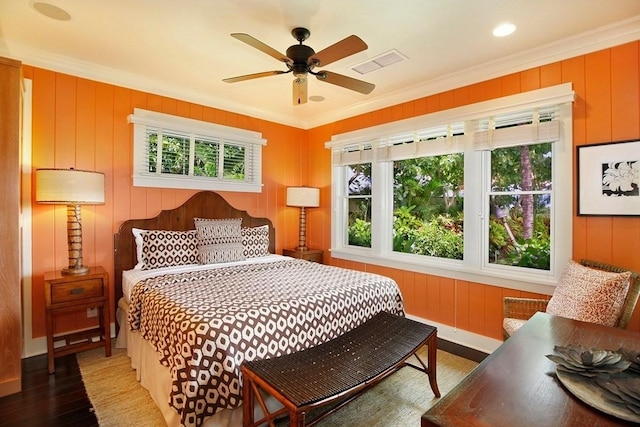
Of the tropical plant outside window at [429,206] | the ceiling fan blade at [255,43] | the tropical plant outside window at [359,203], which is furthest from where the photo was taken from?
the tropical plant outside window at [359,203]

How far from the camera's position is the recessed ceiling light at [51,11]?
2.16 m

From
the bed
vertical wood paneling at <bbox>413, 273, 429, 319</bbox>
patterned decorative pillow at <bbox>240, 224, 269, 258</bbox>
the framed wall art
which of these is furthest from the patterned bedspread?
the framed wall art

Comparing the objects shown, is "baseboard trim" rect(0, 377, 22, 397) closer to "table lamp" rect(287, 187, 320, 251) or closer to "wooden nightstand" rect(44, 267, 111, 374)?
"wooden nightstand" rect(44, 267, 111, 374)

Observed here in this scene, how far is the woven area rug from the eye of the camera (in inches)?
78.7

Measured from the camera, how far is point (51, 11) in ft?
7.29

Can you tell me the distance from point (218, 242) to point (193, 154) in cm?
118

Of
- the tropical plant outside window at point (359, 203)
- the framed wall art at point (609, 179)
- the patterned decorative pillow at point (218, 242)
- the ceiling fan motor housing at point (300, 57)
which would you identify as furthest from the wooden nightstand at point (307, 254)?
the framed wall art at point (609, 179)

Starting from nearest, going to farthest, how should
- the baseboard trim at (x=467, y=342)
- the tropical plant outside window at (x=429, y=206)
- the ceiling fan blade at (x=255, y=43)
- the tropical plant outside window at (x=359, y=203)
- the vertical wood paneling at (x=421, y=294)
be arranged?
the ceiling fan blade at (x=255, y=43) < the baseboard trim at (x=467, y=342) < the tropical plant outside window at (x=429, y=206) < the vertical wood paneling at (x=421, y=294) < the tropical plant outside window at (x=359, y=203)

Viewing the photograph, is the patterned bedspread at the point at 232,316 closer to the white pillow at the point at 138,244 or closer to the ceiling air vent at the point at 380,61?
the white pillow at the point at 138,244

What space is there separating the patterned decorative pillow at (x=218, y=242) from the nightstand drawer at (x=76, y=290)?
0.89m

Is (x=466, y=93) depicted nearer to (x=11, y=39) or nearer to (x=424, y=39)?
(x=424, y=39)

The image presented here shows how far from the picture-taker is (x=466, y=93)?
10.5 feet

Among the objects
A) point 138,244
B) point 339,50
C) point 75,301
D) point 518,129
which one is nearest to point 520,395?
point 339,50

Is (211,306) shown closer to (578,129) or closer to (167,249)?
(167,249)
